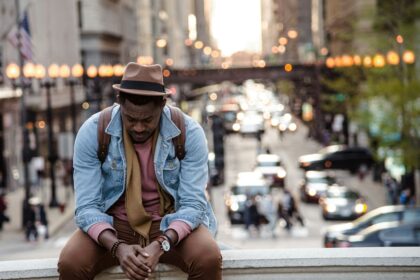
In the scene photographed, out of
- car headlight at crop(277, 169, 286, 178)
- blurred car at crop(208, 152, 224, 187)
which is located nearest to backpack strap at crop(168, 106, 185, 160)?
blurred car at crop(208, 152, 224, 187)

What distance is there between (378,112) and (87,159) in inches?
1312

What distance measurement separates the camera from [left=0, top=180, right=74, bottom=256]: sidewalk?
30.9 metres

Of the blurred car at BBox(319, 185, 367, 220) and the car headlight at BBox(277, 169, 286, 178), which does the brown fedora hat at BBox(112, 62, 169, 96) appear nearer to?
the blurred car at BBox(319, 185, 367, 220)

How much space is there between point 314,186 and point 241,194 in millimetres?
5694

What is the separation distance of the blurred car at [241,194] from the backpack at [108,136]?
29049 mm

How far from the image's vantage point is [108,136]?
20.4 feet

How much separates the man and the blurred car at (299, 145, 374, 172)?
48330 millimetres

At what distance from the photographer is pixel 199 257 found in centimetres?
595

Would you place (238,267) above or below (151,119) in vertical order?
below

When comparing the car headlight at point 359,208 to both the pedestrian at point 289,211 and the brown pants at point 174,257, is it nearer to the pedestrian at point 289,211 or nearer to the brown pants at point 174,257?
the pedestrian at point 289,211

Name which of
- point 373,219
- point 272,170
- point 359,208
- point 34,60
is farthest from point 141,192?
point 272,170

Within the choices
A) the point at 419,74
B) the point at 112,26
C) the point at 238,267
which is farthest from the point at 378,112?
the point at 112,26

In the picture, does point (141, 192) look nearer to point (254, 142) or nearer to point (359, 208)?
point (359, 208)

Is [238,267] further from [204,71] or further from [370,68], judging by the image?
[204,71]
